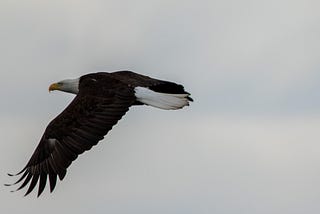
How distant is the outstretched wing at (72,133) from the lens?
76.0 feet

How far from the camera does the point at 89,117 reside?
23500 mm

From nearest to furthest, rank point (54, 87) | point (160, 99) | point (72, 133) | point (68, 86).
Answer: point (72, 133) < point (160, 99) < point (68, 86) < point (54, 87)

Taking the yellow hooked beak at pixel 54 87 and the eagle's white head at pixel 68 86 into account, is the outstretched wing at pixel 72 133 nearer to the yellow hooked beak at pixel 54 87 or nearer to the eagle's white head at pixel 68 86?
the eagle's white head at pixel 68 86

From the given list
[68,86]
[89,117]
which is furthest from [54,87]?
[89,117]

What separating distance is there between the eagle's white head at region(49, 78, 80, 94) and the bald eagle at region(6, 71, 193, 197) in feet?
3.23

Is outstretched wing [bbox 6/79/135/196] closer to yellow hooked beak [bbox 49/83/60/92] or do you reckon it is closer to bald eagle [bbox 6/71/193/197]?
bald eagle [bbox 6/71/193/197]

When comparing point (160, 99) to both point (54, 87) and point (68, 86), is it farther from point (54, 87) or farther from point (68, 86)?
point (54, 87)

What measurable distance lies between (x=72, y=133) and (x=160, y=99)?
4.71ft

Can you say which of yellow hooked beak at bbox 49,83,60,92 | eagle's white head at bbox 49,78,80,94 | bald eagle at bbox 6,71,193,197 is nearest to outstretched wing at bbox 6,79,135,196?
bald eagle at bbox 6,71,193,197

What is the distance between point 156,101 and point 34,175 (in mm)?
2093

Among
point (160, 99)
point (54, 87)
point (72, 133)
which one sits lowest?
point (72, 133)

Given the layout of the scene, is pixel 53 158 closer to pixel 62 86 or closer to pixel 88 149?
pixel 88 149

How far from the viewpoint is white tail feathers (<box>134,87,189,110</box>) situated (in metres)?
23.8

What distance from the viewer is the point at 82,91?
954 inches
